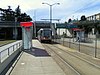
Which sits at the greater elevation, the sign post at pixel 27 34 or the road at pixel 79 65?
the sign post at pixel 27 34

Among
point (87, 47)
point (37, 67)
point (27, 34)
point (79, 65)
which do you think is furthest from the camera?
point (87, 47)

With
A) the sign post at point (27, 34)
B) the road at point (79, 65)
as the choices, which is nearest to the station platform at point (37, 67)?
the road at point (79, 65)

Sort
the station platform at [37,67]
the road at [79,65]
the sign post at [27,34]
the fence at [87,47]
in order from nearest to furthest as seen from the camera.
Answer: the station platform at [37,67], the road at [79,65], the fence at [87,47], the sign post at [27,34]

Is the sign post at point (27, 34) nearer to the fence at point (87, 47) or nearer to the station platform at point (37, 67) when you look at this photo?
the fence at point (87, 47)

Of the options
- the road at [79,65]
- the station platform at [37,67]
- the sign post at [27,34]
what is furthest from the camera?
the sign post at [27,34]

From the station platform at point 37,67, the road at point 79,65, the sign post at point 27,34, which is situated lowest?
the road at point 79,65

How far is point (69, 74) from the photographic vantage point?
537 inches

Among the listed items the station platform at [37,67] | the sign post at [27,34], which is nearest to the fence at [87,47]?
the sign post at [27,34]

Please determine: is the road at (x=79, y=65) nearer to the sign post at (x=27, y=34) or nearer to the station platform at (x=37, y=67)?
the station platform at (x=37, y=67)

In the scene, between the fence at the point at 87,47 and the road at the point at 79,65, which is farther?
the fence at the point at 87,47

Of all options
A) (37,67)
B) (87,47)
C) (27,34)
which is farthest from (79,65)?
(87,47)

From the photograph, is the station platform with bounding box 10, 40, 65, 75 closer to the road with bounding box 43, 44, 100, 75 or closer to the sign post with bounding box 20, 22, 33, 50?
the road with bounding box 43, 44, 100, 75

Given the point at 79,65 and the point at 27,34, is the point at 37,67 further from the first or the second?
the point at 27,34

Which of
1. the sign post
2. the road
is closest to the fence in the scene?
the road
